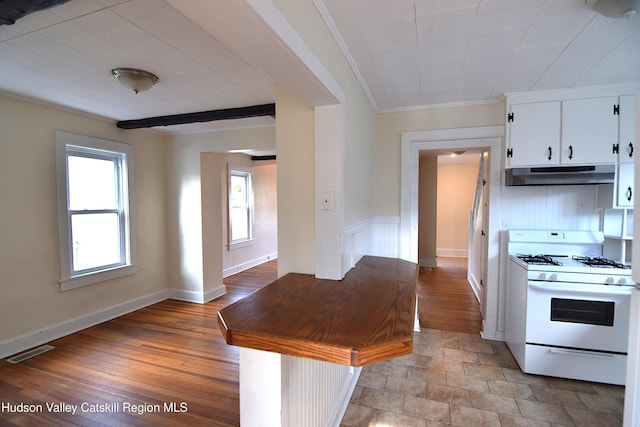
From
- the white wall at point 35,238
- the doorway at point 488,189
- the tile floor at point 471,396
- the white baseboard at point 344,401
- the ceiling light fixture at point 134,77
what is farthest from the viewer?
the doorway at point 488,189

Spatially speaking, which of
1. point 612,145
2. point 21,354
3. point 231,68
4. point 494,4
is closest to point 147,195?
point 21,354

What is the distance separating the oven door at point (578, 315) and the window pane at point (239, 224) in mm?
4885

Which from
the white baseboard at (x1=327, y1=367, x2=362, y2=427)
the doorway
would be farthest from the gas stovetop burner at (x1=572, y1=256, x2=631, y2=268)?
the white baseboard at (x1=327, y1=367, x2=362, y2=427)

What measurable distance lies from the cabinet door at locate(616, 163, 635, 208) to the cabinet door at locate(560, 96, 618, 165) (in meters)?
0.11

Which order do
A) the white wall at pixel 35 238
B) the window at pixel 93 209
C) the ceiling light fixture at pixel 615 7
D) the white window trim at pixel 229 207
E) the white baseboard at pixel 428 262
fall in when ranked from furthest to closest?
the white baseboard at pixel 428 262 < the white window trim at pixel 229 207 < the window at pixel 93 209 < the white wall at pixel 35 238 < the ceiling light fixture at pixel 615 7

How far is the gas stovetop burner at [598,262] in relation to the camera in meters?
2.29

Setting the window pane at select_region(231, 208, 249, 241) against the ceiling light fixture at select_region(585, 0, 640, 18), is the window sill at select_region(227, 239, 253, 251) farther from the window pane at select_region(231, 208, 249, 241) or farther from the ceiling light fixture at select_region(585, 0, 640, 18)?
the ceiling light fixture at select_region(585, 0, 640, 18)

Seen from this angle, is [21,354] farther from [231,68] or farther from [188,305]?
[231,68]

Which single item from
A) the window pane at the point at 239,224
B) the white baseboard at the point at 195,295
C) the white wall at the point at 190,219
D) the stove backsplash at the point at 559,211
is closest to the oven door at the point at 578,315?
the stove backsplash at the point at 559,211

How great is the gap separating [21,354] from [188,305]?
1647 mm

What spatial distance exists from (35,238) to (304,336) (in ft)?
11.0

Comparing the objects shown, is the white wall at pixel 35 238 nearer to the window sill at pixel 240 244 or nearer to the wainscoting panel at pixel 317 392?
the window sill at pixel 240 244

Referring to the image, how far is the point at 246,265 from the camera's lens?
6.14 metres

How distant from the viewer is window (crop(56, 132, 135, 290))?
3.11 metres
